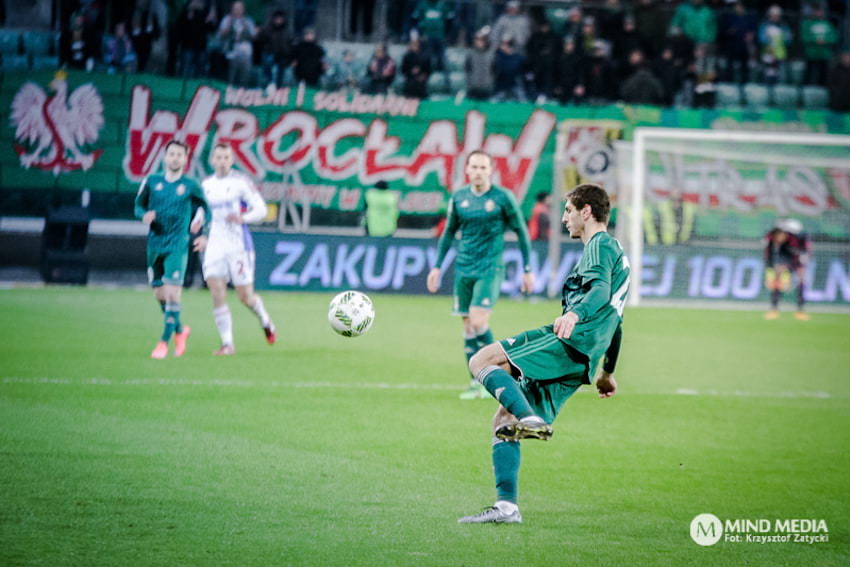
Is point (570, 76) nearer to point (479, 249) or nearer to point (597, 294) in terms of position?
point (479, 249)

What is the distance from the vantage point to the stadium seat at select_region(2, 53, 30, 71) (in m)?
23.4

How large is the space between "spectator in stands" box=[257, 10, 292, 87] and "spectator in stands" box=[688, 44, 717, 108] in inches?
355

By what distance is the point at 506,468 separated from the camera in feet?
20.2

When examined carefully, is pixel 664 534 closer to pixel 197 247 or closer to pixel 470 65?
pixel 197 247

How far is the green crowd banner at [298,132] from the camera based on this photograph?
23.4 m

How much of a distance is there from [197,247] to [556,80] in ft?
47.3

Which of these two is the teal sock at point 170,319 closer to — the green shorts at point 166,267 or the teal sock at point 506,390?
the green shorts at point 166,267

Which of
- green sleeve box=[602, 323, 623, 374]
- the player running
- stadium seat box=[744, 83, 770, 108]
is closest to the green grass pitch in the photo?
green sleeve box=[602, 323, 623, 374]

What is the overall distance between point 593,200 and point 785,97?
22.1 metres

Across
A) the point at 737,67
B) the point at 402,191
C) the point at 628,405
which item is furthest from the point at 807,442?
the point at 737,67

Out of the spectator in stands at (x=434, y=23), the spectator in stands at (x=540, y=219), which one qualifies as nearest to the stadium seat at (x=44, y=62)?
the spectator in stands at (x=434, y=23)

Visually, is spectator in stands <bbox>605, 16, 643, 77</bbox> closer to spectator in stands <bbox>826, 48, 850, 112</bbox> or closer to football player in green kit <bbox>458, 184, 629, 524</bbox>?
spectator in stands <bbox>826, 48, 850, 112</bbox>

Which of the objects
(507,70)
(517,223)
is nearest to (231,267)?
(517,223)

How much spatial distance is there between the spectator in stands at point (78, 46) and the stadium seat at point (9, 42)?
966 millimetres
